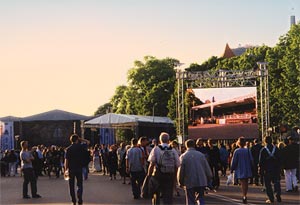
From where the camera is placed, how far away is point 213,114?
145 feet

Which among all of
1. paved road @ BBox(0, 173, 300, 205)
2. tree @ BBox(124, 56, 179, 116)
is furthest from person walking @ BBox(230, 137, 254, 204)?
tree @ BBox(124, 56, 179, 116)

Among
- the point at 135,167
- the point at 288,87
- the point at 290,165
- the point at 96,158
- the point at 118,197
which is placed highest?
the point at 288,87

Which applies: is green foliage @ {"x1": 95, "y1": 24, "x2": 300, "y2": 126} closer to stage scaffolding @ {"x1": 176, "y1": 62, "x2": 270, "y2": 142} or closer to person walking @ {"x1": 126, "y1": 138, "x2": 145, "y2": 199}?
stage scaffolding @ {"x1": 176, "y1": 62, "x2": 270, "y2": 142}

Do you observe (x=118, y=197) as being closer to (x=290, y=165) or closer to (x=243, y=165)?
(x=243, y=165)

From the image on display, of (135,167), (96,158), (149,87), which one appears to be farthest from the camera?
(149,87)

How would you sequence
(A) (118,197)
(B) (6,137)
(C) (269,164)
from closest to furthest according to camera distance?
(C) (269,164) < (A) (118,197) < (B) (6,137)

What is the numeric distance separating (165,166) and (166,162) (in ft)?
0.28

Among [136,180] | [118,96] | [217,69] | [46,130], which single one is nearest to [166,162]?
[136,180]

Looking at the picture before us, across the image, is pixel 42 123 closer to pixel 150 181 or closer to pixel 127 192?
pixel 127 192

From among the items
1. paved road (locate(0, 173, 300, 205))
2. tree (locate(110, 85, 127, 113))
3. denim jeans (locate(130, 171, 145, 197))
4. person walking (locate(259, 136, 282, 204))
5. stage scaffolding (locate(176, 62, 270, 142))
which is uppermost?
tree (locate(110, 85, 127, 113))

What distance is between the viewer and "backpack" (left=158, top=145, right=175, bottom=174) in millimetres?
13289

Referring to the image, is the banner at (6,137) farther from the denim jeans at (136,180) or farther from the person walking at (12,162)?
the denim jeans at (136,180)

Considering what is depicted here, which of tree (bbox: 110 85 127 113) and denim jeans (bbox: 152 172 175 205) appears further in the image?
tree (bbox: 110 85 127 113)

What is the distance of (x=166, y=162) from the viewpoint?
1329cm
